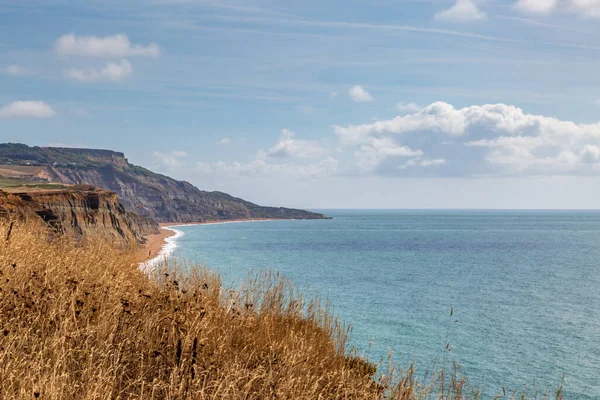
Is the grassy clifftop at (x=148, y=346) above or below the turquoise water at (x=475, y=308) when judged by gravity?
above

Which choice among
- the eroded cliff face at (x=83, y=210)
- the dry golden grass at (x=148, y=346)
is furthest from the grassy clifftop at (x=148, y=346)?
the eroded cliff face at (x=83, y=210)

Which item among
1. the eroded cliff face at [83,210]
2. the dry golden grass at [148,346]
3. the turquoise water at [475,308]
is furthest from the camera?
the eroded cliff face at [83,210]

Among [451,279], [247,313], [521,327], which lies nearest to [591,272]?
[451,279]

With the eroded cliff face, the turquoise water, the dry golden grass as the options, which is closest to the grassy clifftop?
the dry golden grass

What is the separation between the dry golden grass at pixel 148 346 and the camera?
20.0 ft

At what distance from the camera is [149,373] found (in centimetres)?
684

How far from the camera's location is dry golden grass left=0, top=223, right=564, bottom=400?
20.0 ft

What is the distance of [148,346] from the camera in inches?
295

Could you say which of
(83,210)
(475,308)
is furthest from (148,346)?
(83,210)

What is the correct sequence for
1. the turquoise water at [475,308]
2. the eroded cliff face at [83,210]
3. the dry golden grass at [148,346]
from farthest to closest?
the eroded cliff face at [83,210], the turquoise water at [475,308], the dry golden grass at [148,346]

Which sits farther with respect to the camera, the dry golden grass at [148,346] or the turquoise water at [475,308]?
the turquoise water at [475,308]

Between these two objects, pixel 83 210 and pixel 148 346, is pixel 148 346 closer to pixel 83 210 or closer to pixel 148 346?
pixel 148 346

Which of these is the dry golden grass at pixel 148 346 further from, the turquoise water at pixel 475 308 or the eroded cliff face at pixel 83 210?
the eroded cliff face at pixel 83 210

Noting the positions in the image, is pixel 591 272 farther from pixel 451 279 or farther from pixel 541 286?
pixel 451 279
